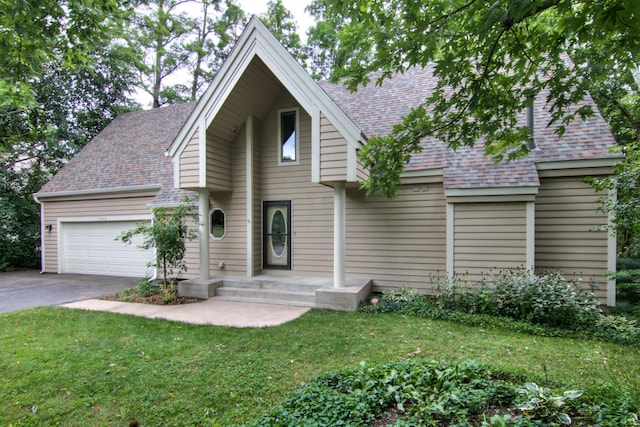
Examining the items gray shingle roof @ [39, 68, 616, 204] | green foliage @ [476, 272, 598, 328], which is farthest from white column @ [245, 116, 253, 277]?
green foliage @ [476, 272, 598, 328]

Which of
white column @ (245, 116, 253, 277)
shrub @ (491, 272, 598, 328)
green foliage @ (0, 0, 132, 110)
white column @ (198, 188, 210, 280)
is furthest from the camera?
white column @ (245, 116, 253, 277)

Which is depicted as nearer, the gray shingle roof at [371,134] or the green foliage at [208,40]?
the gray shingle roof at [371,134]

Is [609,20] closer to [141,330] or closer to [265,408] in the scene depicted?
[265,408]

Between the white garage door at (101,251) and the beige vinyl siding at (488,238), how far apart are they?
363 inches

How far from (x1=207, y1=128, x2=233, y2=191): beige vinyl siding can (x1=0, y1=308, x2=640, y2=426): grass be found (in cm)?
354

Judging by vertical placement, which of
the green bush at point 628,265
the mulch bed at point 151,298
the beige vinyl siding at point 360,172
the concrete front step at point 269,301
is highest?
the beige vinyl siding at point 360,172

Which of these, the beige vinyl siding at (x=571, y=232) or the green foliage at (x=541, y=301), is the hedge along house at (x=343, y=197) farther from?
the green foliage at (x=541, y=301)

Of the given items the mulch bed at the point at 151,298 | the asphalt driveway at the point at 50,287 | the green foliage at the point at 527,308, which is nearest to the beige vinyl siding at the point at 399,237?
the green foliage at the point at 527,308

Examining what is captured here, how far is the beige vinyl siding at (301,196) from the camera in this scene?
27.6ft

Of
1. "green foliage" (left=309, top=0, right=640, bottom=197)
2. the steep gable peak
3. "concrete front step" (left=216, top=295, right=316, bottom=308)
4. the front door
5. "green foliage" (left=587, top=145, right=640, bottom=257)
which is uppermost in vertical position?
the steep gable peak

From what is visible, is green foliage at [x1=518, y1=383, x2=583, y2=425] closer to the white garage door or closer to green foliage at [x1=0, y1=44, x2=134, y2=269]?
the white garage door

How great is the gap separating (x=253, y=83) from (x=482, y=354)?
7.14 metres

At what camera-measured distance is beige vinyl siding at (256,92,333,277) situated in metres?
8.41

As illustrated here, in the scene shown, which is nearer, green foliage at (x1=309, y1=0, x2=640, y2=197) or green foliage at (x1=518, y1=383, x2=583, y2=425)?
green foliage at (x1=518, y1=383, x2=583, y2=425)
